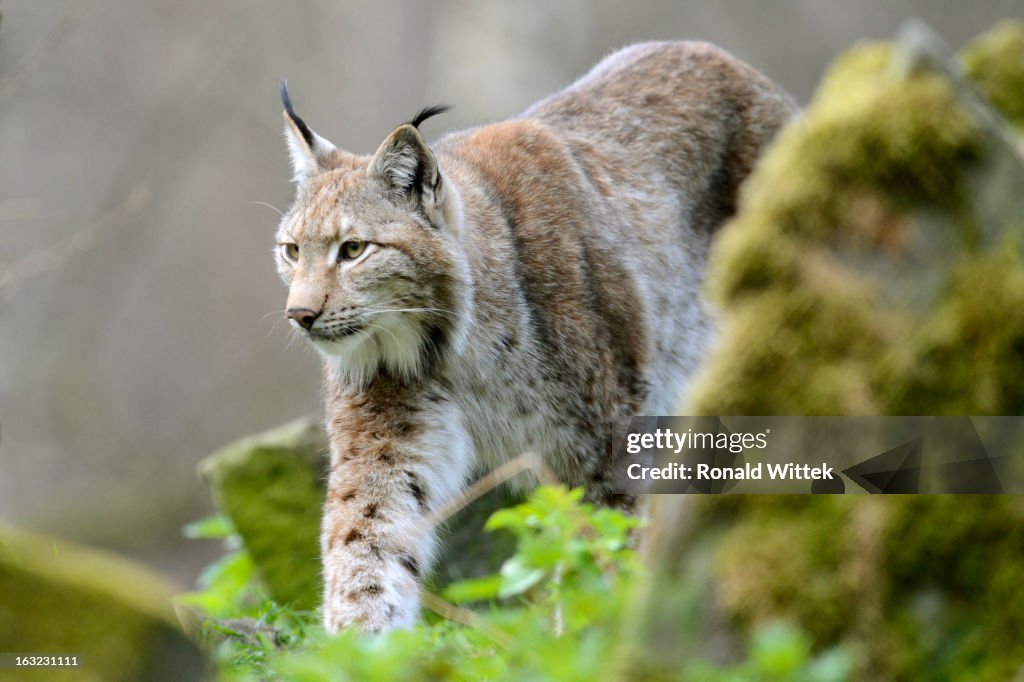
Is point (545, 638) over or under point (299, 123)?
under

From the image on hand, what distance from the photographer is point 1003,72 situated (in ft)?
17.4

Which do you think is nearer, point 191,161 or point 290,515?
point 290,515

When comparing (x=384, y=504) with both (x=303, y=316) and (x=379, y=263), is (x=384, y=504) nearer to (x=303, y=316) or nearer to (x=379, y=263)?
(x=303, y=316)

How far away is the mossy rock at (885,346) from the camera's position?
2559 millimetres

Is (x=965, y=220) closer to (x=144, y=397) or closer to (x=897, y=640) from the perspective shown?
(x=897, y=640)

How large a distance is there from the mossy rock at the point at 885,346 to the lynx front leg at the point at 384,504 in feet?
7.82

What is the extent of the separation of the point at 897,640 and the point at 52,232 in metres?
11.6

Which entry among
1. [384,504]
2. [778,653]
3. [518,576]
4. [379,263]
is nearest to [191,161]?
[379,263]

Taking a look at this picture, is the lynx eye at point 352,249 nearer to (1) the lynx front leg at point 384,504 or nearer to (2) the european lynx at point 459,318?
(2) the european lynx at point 459,318

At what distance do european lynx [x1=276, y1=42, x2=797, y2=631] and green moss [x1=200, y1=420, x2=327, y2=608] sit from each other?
149 cm

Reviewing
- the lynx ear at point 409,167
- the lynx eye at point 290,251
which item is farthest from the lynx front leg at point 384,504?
the lynx ear at point 409,167

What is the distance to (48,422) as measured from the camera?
507 inches

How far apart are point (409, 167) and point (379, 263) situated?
19.3 inches

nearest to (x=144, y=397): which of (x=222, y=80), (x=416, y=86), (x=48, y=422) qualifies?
(x=48, y=422)
